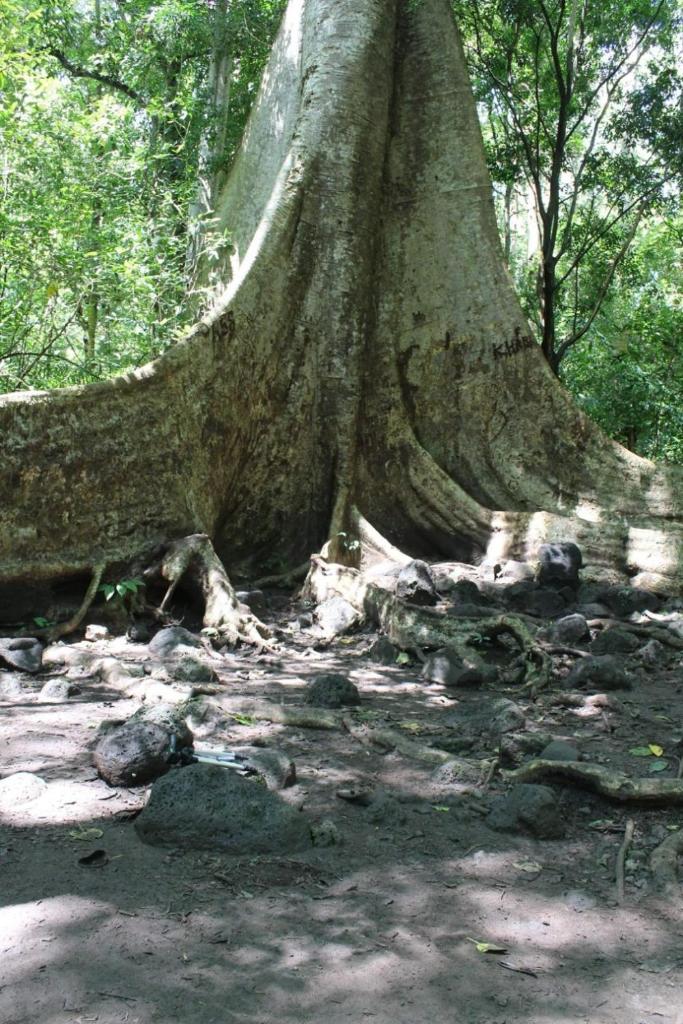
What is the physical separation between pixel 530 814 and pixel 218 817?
1.15m

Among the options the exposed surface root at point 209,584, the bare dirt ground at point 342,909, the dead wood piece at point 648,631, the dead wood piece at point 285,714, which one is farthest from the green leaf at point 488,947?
the dead wood piece at point 648,631

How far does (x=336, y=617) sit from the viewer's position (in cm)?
685

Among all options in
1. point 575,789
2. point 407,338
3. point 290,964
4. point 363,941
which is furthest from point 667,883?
point 407,338

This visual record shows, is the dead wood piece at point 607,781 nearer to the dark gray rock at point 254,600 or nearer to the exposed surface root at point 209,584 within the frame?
the exposed surface root at point 209,584

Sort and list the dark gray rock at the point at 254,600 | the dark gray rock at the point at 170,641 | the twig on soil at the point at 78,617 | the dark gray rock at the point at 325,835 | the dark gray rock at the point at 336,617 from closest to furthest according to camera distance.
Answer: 1. the dark gray rock at the point at 325,835
2. the dark gray rock at the point at 170,641
3. the twig on soil at the point at 78,617
4. the dark gray rock at the point at 336,617
5. the dark gray rock at the point at 254,600

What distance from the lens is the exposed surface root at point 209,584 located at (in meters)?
6.38

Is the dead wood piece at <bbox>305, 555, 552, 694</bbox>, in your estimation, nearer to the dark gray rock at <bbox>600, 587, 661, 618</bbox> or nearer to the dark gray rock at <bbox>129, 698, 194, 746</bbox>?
the dark gray rock at <bbox>600, 587, 661, 618</bbox>

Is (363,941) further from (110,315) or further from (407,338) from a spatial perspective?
(110,315)

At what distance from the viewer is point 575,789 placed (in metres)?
4.04

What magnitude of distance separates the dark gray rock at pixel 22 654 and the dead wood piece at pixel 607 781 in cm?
280

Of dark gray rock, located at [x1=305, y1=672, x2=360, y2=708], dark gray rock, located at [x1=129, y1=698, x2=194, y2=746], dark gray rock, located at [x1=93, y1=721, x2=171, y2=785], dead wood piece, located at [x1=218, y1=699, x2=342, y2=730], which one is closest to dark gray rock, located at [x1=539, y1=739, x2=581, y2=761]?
dead wood piece, located at [x1=218, y1=699, x2=342, y2=730]

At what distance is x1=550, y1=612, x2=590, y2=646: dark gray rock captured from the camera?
6449mm

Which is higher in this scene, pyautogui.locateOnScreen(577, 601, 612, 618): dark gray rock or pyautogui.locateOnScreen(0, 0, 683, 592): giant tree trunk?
pyautogui.locateOnScreen(0, 0, 683, 592): giant tree trunk

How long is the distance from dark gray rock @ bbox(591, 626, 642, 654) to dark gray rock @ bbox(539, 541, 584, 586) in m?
1.15
